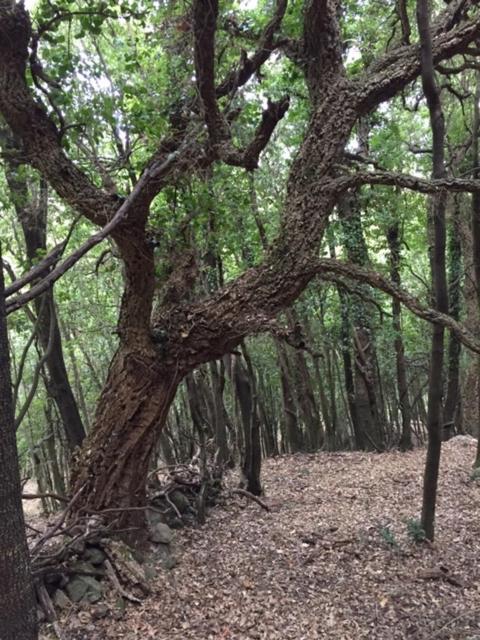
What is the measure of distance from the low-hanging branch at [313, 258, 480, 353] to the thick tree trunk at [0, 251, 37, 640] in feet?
12.0

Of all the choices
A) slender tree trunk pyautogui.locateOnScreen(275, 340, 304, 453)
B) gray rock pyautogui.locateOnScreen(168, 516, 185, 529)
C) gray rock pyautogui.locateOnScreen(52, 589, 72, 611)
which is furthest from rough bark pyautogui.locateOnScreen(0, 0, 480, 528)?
slender tree trunk pyautogui.locateOnScreen(275, 340, 304, 453)

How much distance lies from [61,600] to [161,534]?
59.0 inches

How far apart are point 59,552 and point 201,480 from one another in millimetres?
2615

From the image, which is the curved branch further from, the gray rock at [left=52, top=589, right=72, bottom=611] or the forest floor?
the gray rock at [left=52, top=589, right=72, bottom=611]

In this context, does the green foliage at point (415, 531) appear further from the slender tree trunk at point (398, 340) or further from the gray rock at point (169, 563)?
the slender tree trunk at point (398, 340)

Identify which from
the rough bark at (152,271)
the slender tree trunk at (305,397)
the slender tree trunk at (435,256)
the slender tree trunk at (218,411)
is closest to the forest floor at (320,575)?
the slender tree trunk at (435,256)

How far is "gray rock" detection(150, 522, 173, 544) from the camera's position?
562cm

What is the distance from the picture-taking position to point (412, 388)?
19.9 meters

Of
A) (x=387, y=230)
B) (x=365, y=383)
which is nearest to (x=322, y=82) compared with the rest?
(x=387, y=230)

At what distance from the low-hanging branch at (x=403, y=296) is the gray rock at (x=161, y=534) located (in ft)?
10.9

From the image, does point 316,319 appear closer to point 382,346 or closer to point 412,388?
point 382,346

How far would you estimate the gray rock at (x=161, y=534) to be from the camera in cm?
562

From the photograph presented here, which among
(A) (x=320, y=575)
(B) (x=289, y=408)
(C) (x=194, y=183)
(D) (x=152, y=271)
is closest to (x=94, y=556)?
(A) (x=320, y=575)

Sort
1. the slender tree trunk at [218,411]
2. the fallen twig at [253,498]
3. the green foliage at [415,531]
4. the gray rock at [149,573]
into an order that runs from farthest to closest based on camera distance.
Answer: the slender tree trunk at [218,411], the fallen twig at [253,498], the green foliage at [415,531], the gray rock at [149,573]
